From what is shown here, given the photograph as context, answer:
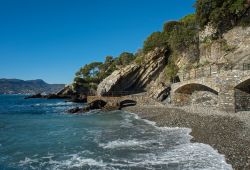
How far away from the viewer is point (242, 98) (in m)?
22.6

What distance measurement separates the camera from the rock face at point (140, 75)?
5575 cm

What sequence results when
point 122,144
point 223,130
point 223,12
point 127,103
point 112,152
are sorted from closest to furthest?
point 112,152 < point 122,144 < point 223,130 < point 223,12 < point 127,103

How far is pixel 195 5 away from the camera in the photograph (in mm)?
42562

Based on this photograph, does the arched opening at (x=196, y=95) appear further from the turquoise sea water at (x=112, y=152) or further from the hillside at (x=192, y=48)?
the turquoise sea water at (x=112, y=152)

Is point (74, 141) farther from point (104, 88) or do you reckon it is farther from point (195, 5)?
point (104, 88)

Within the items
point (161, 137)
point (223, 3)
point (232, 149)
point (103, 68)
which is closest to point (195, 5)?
point (223, 3)

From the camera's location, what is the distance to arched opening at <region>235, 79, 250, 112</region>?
2252 cm

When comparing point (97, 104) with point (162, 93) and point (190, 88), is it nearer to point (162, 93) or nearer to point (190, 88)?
point (162, 93)

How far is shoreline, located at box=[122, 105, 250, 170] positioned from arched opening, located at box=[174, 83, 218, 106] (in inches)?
90.6

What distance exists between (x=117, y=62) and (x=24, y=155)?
246 ft

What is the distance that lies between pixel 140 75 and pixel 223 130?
3999 cm

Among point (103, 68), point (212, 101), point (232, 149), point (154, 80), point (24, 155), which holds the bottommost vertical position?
point (24, 155)

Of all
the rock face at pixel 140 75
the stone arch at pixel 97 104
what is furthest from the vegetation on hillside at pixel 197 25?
the stone arch at pixel 97 104

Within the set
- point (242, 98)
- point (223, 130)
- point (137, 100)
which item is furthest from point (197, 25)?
point (223, 130)
